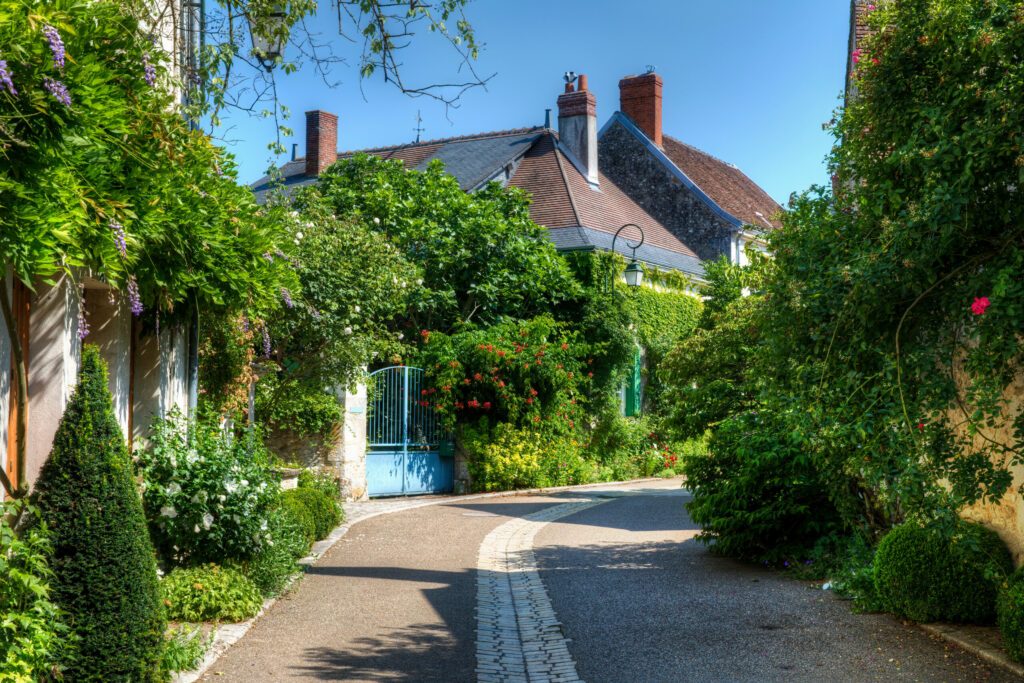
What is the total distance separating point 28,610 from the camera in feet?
15.5

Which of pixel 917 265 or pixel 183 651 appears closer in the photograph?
pixel 917 265

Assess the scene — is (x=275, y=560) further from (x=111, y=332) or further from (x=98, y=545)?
(x=98, y=545)

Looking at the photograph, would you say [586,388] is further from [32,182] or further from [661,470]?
[32,182]

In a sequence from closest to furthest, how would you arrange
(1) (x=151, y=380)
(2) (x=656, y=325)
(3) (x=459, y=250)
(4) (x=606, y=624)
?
(4) (x=606, y=624)
(1) (x=151, y=380)
(3) (x=459, y=250)
(2) (x=656, y=325)

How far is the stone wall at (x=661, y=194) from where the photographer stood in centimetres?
2852

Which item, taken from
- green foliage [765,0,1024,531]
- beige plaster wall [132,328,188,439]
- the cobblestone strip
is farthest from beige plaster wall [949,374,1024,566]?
beige plaster wall [132,328,188,439]

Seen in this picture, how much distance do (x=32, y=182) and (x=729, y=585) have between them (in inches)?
263

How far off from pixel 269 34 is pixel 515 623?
449cm

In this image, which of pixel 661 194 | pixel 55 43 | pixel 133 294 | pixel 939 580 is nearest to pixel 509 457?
pixel 939 580

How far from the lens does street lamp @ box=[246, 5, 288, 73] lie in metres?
6.38

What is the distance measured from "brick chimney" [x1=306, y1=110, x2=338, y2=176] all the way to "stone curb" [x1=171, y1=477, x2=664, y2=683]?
1487cm

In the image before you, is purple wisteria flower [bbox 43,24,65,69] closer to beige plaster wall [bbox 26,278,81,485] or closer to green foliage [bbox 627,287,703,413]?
beige plaster wall [bbox 26,278,81,485]

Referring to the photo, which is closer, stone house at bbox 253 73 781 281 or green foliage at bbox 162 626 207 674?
green foliage at bbox 162 626 207 674

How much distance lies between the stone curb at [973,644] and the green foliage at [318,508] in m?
6.47
